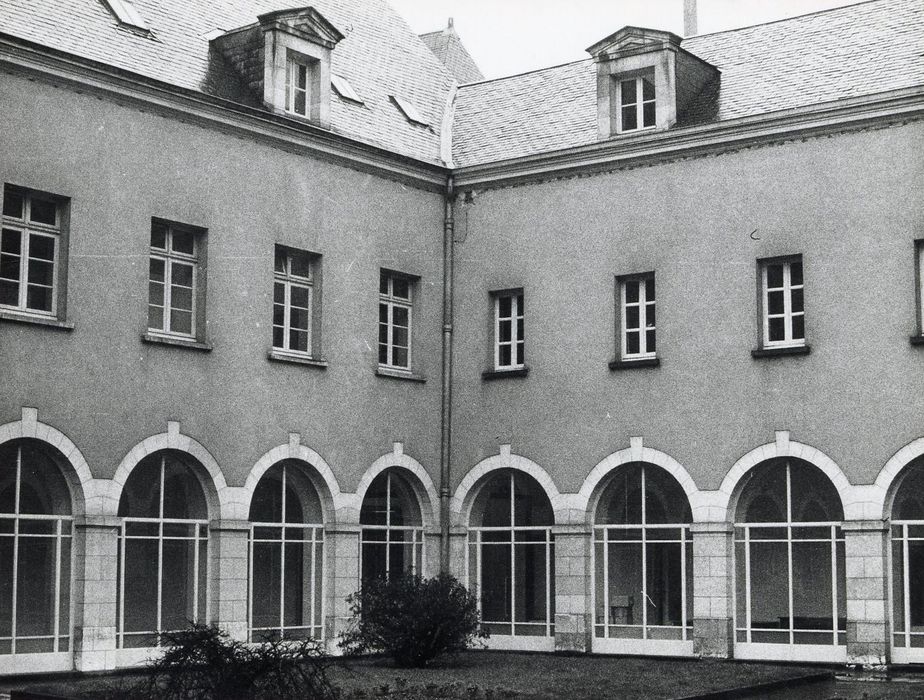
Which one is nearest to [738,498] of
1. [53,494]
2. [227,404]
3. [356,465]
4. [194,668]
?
[356,465]

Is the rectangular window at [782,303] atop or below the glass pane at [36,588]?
atop

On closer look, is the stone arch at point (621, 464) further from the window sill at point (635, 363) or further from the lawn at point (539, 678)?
the lawn at point (539, 678)

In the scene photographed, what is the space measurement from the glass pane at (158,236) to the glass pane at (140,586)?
442cm

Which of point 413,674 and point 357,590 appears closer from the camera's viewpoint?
point 413,674

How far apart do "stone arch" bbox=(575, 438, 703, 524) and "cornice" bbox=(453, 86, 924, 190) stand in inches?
189

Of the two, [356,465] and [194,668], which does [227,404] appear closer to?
[356,465]

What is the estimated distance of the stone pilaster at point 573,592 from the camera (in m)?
25.1

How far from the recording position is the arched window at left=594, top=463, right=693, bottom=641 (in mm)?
24547

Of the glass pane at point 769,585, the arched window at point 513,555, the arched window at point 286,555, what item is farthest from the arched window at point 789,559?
the arched window at point 286,555

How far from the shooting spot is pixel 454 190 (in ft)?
90.3

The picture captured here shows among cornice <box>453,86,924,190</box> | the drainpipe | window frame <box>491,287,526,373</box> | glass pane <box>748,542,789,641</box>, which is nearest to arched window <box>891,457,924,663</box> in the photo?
glass pane <box>748,542,789,641</box>

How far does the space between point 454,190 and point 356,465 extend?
5620 millimetres

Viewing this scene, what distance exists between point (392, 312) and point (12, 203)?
7.77 meters

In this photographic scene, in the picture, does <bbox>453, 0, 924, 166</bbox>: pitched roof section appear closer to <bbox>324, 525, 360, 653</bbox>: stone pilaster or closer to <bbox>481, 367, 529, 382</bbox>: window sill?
<bbox>481, 367, 529, 382</bbox>: window sill
